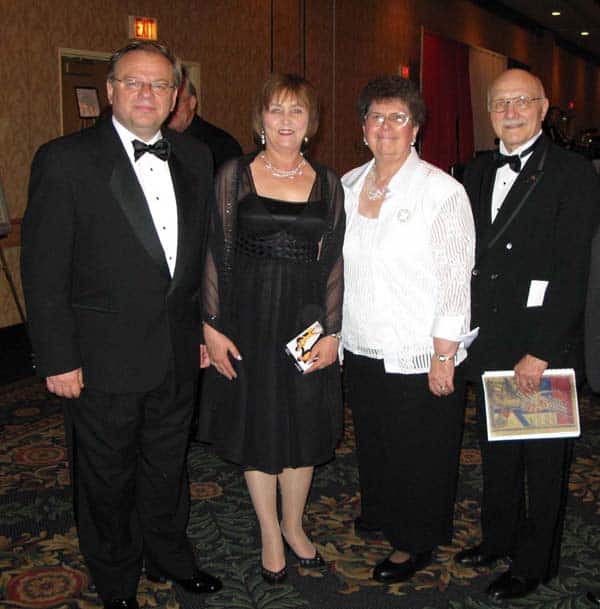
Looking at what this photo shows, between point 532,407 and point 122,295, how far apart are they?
1307 mm

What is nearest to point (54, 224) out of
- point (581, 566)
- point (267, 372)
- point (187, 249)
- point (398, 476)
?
point (187, 249)

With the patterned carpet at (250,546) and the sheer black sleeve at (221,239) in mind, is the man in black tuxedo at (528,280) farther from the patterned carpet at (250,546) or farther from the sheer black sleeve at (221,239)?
the sheer black sleeve at (221,239)

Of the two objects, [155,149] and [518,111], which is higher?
[518,111]

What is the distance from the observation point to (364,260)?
2498 mm

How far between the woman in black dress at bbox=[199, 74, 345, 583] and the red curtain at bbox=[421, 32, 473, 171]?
31.1 feet

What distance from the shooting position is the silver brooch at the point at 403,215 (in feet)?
7.98

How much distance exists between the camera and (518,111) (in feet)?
7.89

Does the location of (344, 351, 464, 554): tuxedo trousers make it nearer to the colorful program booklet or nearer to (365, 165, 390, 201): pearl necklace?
the colorful program booklet

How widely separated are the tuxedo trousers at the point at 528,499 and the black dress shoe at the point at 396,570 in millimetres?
270

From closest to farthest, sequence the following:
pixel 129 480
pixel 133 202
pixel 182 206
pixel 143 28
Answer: pixel 133 202
pixel 182 206
pixel 129 480
pixel 143 28

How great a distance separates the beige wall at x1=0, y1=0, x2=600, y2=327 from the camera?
5.90 m

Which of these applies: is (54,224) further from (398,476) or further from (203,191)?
(398,476)

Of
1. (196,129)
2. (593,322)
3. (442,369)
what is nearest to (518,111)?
(593,322)

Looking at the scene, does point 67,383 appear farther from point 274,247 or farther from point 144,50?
point 144,50
